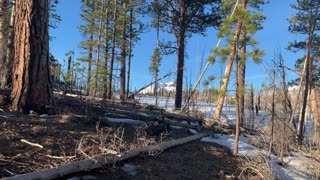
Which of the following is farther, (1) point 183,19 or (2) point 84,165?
(1) point 183,19

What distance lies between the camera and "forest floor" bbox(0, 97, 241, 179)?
4.67m

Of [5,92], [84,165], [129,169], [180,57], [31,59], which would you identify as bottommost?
[129,169]

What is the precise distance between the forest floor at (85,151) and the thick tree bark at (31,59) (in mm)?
385

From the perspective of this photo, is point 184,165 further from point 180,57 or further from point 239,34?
point 180,57

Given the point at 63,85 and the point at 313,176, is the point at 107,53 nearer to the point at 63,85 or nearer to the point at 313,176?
the point at 63,85

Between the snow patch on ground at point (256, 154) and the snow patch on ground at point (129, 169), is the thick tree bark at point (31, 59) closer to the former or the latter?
the snow patch on ground at point (129, 169)

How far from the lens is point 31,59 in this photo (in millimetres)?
7402

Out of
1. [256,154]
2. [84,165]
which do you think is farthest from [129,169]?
[256,154]

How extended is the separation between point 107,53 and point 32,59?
16961 millimetres

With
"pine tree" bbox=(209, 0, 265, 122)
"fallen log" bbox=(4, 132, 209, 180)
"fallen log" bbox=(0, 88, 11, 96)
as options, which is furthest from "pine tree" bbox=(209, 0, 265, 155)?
"fallen log" bbox=(0, 88, 11, 96)

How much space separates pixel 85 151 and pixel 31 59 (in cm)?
312

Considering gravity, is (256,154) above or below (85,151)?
below

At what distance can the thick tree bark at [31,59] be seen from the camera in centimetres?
730

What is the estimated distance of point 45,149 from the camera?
201 inches
